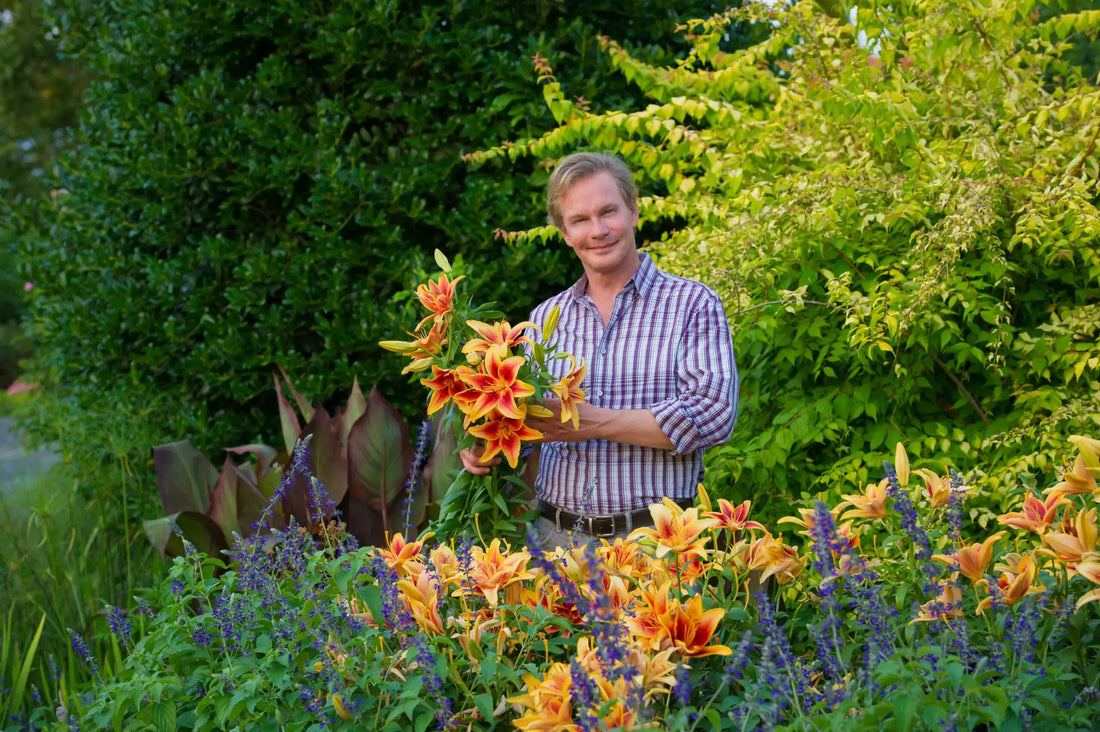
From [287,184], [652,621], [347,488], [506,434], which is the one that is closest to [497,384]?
[506,434]

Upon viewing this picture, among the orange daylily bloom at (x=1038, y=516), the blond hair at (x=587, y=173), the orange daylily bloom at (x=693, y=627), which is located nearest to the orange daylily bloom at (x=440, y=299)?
the blond hair at (x=587, y=173)

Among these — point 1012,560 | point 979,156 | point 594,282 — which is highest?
point 979,156

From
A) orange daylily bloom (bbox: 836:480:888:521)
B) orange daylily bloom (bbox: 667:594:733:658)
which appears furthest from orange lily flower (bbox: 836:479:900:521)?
orange daylily bloom (bbox: 667:594:733:658)

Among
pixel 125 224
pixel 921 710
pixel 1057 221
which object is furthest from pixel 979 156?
pixel 125 224

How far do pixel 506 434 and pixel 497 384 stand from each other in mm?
152

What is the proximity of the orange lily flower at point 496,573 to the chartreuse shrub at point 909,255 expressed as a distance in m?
1.32

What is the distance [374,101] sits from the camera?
4.37 meters

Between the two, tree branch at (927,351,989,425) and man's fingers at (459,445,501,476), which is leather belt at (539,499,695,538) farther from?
tree branch at (927,351,989,425)

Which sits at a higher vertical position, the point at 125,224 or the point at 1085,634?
the point at 125,224

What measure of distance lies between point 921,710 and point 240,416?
3787 mm

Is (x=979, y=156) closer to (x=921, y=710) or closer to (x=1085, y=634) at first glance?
(x=1085, y=634)

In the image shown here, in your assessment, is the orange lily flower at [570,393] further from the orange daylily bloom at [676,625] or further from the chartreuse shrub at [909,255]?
the chartreuse shrub at [909,255]

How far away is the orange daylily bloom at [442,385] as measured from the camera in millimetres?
1886

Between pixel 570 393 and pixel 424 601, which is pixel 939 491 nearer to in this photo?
pixel 570 393
